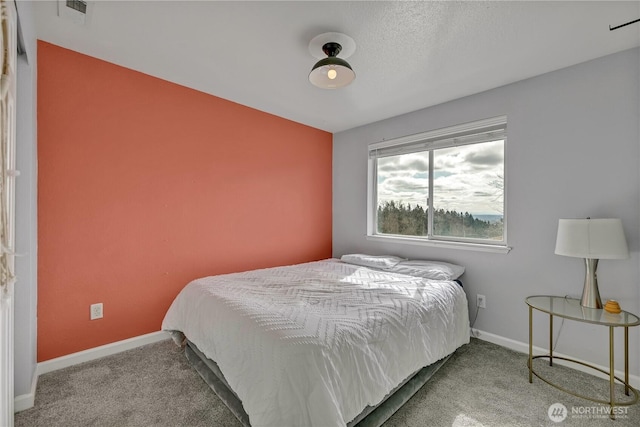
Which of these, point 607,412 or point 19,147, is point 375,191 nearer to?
point 607,412

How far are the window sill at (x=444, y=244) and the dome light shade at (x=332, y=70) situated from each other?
1910mm

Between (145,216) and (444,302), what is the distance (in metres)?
2.56

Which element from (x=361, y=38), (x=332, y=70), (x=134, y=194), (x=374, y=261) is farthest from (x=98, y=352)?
(x=361, y=38)

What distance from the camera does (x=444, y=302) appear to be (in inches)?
84.8

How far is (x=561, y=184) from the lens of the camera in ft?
7.40

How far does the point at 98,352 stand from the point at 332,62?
9.15 ft

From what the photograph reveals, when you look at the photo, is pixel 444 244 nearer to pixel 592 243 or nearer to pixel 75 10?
pixel 592 243

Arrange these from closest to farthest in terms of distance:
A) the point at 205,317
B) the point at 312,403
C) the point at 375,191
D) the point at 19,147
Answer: the point at 312,403, the point at 19,147, the point at 205,317, the point at 375,191

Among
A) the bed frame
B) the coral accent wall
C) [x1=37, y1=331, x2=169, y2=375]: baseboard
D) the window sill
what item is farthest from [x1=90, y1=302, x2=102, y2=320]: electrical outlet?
the window sill

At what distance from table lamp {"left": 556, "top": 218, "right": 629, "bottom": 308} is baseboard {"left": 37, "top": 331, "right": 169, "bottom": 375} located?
3.25 metres

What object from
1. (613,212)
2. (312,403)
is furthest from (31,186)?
(613,212)

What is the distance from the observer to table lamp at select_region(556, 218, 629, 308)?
1795 mm

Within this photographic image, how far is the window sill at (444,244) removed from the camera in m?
2.61

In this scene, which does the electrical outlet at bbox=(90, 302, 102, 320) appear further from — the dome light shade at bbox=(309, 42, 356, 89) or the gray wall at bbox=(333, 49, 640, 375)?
the gray wall at bbox=(333, 49, 640, 375)
